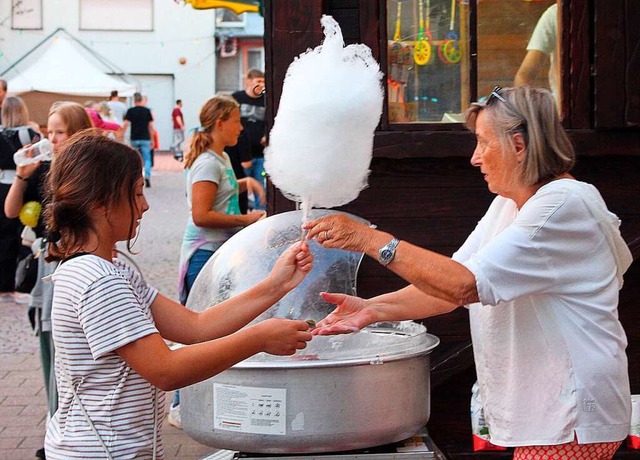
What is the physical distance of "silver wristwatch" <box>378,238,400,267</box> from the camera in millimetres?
2605

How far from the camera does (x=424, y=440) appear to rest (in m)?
3.05

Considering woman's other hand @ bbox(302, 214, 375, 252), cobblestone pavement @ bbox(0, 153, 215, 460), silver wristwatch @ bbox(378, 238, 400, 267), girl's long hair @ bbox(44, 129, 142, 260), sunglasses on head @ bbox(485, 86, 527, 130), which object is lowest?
cobblestone pavement @ bbox(0, 153, 215, 460)

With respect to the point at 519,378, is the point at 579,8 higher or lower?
higher

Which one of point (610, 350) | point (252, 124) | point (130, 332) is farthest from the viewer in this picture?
point (252, 124)

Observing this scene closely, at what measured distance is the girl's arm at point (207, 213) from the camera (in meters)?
5.24

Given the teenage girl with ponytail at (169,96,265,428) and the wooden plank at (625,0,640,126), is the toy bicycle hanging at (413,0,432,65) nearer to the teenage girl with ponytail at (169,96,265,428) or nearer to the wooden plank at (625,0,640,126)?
the wooden plank at (625,0,640,126)

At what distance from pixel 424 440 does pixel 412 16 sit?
2085 millimetres

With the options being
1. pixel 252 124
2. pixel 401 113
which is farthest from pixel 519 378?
pixel 252 124

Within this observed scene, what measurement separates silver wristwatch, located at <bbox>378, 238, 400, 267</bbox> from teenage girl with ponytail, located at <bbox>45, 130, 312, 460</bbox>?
0.30 m

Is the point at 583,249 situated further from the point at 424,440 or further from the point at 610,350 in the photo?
the point at 424,440

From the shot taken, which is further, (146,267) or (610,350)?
(146,267)

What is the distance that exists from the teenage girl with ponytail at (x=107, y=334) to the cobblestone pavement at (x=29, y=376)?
37.4 inches

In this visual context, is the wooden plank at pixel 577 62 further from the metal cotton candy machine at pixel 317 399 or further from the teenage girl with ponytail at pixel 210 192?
the teenage girl with ponytail at pixel 210 192

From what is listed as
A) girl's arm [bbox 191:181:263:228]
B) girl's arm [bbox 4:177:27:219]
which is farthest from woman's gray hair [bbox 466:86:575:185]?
girl's arm [bbox 4:177:27:219]
